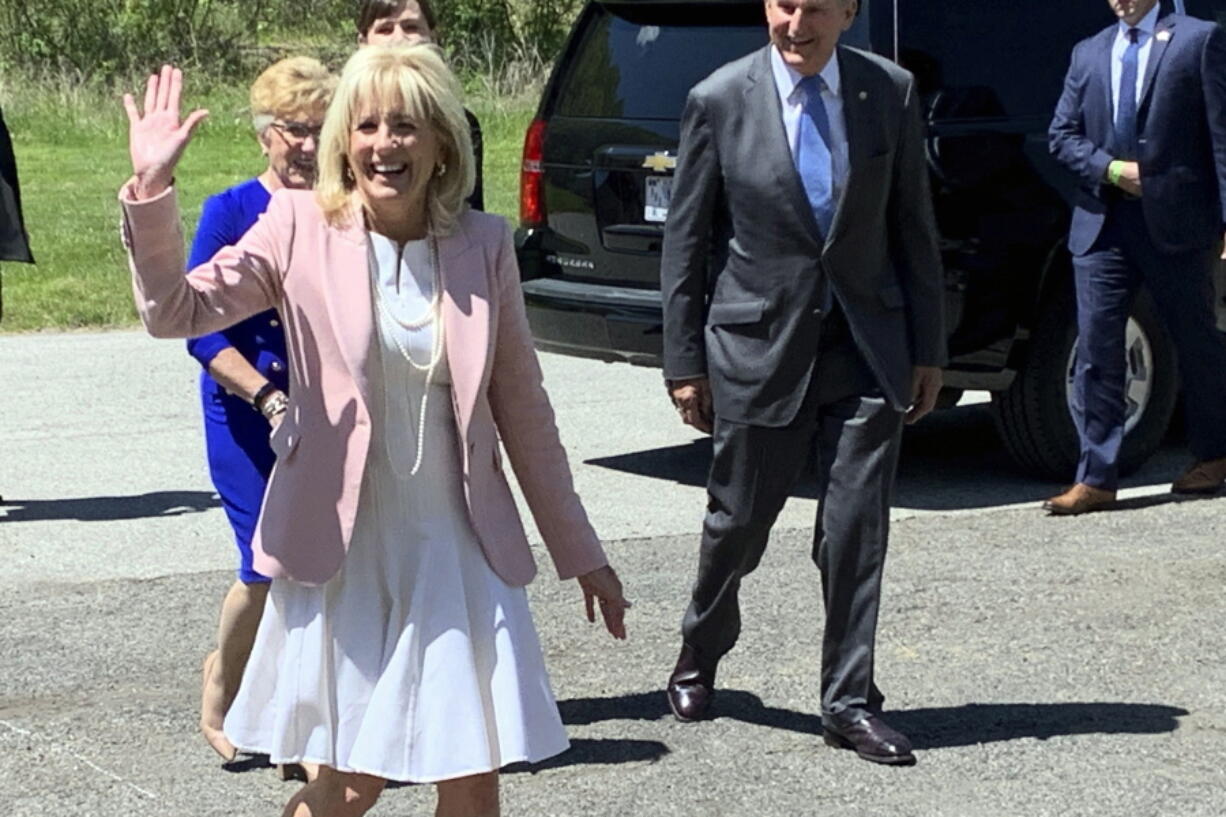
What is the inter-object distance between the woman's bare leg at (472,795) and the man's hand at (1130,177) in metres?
4.71

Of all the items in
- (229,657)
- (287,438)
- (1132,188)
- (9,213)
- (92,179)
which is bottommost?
(92,179)

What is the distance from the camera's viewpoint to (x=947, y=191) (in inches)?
332

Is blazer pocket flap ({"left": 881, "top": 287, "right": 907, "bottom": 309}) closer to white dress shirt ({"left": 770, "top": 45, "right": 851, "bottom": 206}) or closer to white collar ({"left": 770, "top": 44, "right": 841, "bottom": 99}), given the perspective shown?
white dress shirt ({"left": 770, "top": 45, "right": 851, "bottom": 206})

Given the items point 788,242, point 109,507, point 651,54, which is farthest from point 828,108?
point 109,507

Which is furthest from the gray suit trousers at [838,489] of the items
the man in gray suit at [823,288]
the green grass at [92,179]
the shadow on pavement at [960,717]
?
the green grass at [92,179]

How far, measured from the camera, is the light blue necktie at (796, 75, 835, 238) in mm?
5652

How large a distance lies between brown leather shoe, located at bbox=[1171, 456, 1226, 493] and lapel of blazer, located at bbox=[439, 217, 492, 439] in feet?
16.8

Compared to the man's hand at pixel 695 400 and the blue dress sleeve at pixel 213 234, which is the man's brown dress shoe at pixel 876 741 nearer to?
the man's hand at pixel 695 400

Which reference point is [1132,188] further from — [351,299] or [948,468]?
[351,299]

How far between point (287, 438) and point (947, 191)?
464cm

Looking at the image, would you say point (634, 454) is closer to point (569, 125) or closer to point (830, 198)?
point (569, 125)

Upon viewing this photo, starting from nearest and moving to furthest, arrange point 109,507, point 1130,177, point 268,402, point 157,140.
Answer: point 157,140
point 268,402
point 1130,177
point 109,507

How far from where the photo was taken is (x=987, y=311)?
8.55 metres

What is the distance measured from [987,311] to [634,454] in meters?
1.82
